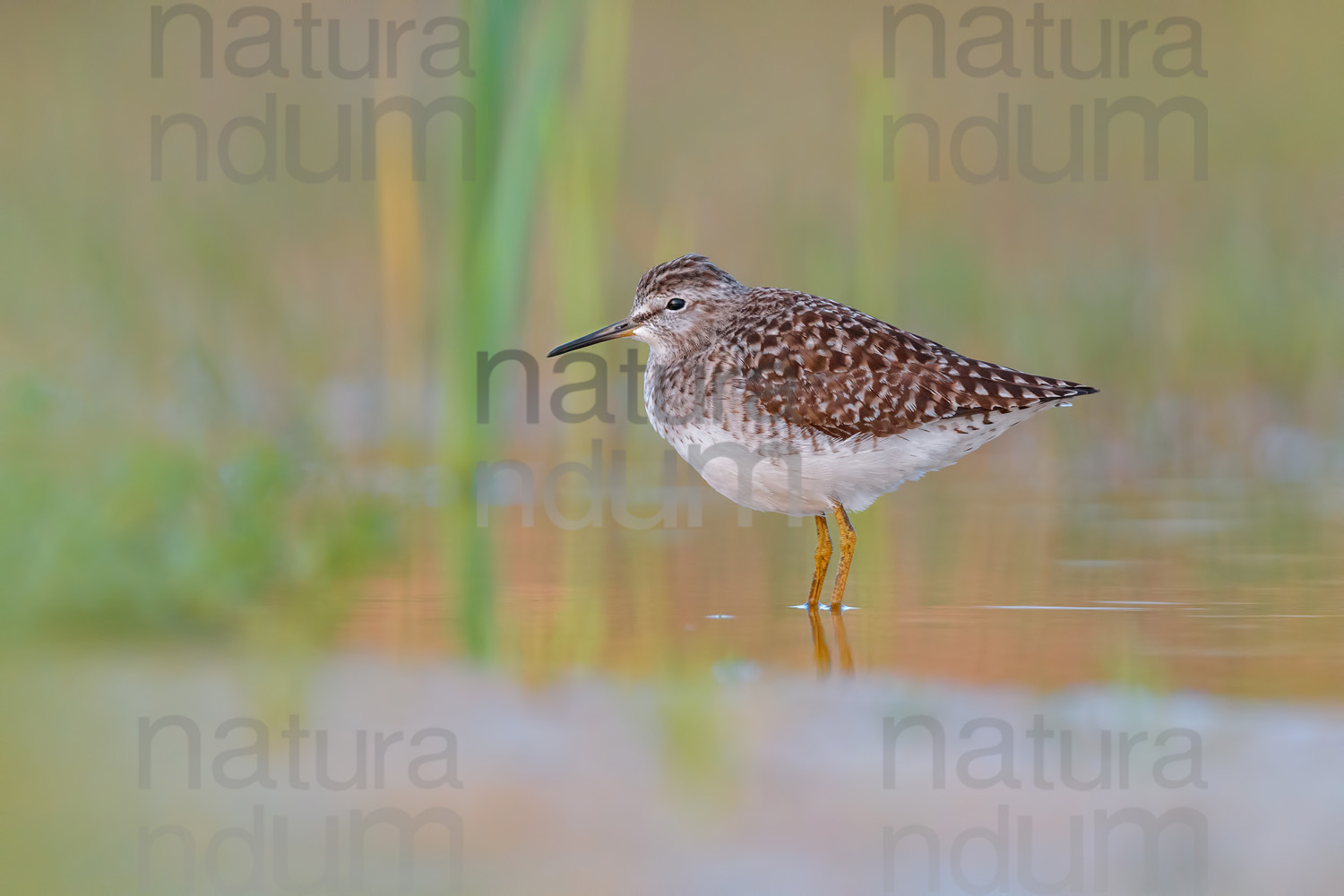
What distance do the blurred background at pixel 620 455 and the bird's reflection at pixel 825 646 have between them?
29 millimetres

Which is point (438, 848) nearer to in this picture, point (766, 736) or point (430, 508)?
point (766, 736)

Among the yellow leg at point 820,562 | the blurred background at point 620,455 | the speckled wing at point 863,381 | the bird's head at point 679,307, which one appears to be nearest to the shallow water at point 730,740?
the blurred background at point 620,455

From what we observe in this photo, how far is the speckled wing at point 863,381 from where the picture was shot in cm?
583

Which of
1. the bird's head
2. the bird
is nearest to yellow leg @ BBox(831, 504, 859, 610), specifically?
the bird

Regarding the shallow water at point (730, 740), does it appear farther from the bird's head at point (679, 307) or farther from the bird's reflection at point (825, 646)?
the bird's head at point (679, 307)

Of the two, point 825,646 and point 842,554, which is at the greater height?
point 842,554

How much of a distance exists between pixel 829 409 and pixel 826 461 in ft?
0.75

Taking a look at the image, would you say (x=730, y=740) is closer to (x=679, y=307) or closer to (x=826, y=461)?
(x=826, y=461)

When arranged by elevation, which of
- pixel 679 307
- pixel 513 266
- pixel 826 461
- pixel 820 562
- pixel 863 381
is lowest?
pixel 820 562

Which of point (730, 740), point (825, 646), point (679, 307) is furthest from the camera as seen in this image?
point (679, 307)

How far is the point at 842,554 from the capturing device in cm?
576

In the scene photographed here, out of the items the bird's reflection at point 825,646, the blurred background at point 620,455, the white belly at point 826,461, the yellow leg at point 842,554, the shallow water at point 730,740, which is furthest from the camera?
the white belly at point 826,461

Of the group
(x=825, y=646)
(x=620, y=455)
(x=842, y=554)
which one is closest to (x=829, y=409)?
(x=842, y=554)

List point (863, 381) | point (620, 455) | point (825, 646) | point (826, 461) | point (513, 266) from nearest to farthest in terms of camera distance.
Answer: point (825, 646)
point (826, 461)
point (863, 381)
point (513, 266)
point (620, 455)
